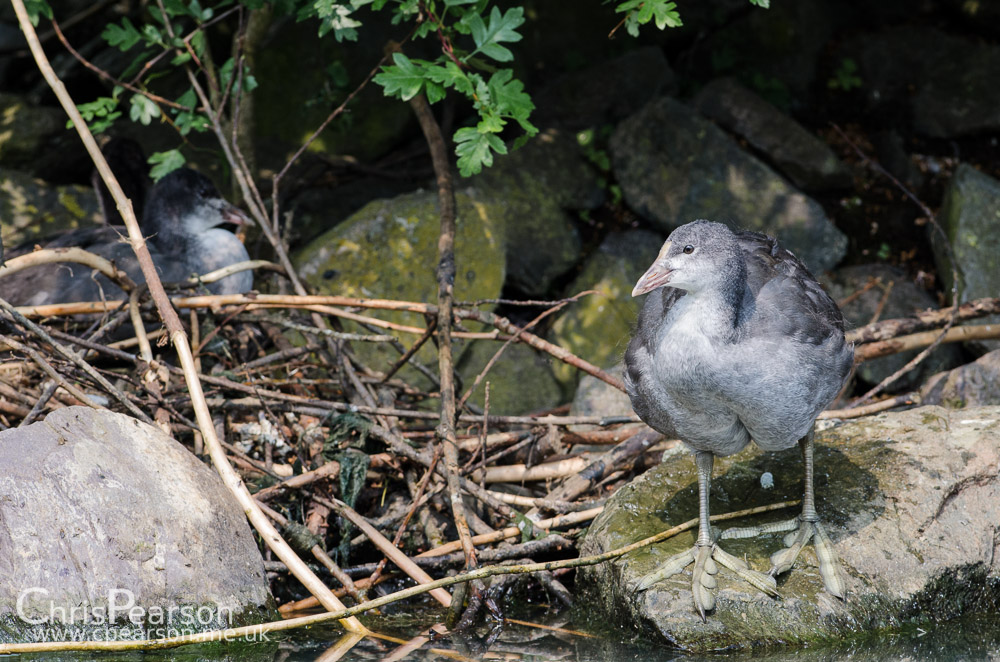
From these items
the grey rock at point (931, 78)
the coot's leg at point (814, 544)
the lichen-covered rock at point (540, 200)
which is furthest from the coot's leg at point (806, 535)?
the grey rock at point (931, 78)

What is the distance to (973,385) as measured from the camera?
4.79 m

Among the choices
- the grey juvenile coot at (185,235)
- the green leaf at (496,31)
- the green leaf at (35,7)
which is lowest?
the grey juvenile coot at (185,235)

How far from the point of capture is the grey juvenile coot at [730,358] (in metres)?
3.04

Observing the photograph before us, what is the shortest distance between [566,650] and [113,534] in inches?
62.4

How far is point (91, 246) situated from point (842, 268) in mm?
4738

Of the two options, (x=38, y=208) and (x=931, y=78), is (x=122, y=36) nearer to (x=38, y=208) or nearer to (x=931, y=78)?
(x=38, y=208)

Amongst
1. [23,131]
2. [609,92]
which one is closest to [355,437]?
[23,131]

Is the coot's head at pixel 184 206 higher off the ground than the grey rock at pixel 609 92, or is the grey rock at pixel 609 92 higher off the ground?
the grey rock at pixel 609 92

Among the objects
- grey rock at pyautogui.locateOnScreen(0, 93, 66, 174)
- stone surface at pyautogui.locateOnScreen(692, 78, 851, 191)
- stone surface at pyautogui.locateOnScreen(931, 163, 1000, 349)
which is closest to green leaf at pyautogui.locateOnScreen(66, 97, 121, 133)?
grey rock at pyautogui.locateOnScreen(0, 93, 66, 174)

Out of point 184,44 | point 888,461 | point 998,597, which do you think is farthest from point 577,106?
point 998,597

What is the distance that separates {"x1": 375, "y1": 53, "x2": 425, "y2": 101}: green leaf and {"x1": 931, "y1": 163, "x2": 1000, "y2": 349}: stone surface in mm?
4079

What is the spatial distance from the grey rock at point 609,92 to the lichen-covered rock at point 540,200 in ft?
0.72

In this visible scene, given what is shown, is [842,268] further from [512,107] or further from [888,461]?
[512,107]

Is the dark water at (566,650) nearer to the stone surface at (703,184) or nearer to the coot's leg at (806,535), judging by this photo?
the coot's leg at (806,535)
